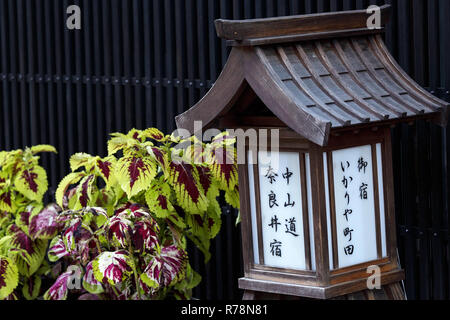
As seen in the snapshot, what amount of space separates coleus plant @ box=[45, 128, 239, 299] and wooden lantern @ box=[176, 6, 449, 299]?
0.68 metres

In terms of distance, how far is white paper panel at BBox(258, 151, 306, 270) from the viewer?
177 inches

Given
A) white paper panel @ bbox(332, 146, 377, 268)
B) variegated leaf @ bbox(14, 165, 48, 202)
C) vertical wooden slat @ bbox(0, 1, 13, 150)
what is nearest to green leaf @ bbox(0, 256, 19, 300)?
variegated leaf @ bbox(14, 165, 48, 202)

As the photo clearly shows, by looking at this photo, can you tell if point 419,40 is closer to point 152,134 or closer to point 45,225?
point 152,134

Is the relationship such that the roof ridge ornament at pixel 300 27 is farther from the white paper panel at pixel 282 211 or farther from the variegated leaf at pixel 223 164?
the variegated leaf at pixel 223 164

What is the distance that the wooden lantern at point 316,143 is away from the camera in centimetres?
431

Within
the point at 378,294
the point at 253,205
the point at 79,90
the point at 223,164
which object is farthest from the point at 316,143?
the point at 79,90

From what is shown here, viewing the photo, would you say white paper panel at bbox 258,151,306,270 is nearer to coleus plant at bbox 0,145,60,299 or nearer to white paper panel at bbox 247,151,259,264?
white paper panel at bbox 247,151,259,264

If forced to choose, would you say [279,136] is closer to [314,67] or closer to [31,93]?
[314,67]

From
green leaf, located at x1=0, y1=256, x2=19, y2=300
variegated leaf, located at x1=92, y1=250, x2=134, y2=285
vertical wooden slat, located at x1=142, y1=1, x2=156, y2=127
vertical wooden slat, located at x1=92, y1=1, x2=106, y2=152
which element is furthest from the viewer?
vertical wooden slat, located at x1=92, y1=1, x2=106, y2=152

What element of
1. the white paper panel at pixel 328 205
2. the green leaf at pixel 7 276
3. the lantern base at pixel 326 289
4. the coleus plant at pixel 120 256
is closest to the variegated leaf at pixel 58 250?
the coleus plant at pixel 120 256

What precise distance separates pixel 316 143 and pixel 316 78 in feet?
1.30

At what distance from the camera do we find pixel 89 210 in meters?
5.36

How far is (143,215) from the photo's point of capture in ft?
17.2

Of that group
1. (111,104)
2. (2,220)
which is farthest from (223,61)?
(2,220)
